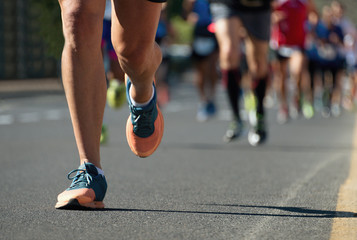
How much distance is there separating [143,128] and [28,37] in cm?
2132

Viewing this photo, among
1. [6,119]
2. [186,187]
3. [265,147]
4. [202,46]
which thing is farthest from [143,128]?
[202,46]

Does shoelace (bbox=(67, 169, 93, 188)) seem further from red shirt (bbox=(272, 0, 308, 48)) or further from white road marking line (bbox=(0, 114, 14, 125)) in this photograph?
red shirt (bbox=(272, 0, 308, 48))

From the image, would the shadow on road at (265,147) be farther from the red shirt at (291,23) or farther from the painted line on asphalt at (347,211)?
the red shirt at (291,23)

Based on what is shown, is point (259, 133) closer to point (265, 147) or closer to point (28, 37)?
point (265, 147)

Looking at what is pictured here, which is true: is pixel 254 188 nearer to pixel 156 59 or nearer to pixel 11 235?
pixel 156 59

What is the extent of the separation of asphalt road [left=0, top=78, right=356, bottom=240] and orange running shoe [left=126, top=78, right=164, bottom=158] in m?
0.25

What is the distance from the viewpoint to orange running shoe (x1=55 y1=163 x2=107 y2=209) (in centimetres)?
358

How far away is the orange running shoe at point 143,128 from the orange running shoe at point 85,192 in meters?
0.40

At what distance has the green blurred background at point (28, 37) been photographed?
22.7 meters

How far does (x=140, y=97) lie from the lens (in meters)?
4.01

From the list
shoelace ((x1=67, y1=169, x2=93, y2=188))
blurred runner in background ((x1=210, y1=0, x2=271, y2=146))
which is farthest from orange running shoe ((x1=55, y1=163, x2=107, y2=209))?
blurred runner in background ((x1=210, y1=0, x2=271, y2=146))

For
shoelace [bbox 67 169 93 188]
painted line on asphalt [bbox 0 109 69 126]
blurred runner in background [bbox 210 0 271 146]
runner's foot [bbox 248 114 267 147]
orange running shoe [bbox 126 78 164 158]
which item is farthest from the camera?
painted line on asphalt [bbox 0 109 69 126]

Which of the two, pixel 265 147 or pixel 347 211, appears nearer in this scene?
pixel 347 211

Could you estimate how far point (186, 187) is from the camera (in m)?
4.50
